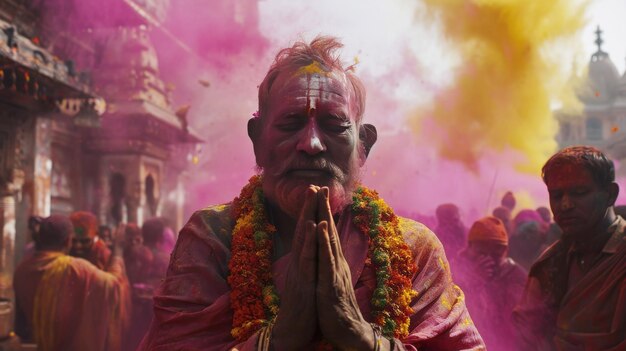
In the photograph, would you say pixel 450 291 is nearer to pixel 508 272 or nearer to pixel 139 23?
pixel 508 272

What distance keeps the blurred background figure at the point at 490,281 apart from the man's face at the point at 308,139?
4.27 meters

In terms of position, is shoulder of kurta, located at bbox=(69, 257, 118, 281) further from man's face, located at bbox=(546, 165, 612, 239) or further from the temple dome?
the temple dome

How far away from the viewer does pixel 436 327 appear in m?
2.56

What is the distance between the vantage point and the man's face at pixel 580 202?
418cm

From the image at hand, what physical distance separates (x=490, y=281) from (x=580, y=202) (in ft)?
8.69

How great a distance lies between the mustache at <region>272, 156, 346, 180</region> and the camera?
261cm

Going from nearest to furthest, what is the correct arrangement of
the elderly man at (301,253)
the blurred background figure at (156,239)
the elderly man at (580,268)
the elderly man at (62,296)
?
1. the elderly man at (301,253)
2. the elderly man at (580,268)
3. the elderly man at (62,296)
4. the blurred background figure at (156,239)

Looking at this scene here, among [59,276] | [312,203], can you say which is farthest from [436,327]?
[59,276]

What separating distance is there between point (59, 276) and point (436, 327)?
5.09 metres

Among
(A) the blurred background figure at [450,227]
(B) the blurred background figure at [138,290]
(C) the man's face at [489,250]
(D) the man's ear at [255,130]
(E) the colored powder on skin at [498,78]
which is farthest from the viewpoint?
(E) the colored powder on skin at [498,78]

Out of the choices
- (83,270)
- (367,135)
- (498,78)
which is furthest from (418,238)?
(498,78)

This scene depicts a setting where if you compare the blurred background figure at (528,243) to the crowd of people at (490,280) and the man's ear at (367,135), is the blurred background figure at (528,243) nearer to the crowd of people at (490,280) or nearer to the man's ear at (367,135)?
the crowd of people at (490,280)

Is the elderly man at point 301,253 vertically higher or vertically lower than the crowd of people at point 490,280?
higher

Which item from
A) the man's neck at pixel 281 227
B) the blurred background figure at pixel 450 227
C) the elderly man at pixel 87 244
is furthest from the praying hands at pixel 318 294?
the blurred background figure at pixel 450 227
